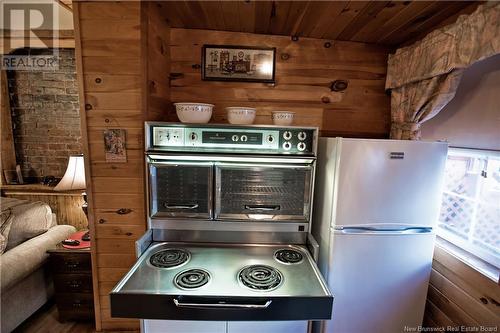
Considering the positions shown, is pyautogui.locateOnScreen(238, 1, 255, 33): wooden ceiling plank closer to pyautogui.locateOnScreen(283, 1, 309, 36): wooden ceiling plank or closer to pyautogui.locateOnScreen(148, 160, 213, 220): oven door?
pyautogui.locateOnScreen(283, 1, 309, 36): wooden ceiling plank

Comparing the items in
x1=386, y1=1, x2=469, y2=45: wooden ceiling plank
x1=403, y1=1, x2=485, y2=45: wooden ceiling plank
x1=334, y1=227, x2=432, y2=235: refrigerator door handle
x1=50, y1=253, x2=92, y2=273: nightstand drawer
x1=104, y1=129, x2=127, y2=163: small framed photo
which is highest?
x1=386, y1=1, x2=469, y2=45: wooden ceiling plank

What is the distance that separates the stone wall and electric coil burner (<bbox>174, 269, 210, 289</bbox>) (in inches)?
83.6

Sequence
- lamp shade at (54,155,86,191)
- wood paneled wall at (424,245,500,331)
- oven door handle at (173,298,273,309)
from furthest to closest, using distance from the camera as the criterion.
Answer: lamp shade at (54,155,86,191), wood paneled wall at (424,245,500,331), oven door handle at (173,298,273,309)

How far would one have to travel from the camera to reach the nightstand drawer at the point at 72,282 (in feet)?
5.24

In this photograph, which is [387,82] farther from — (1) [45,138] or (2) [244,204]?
(1) [45,138]

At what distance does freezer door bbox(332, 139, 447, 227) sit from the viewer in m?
1.26

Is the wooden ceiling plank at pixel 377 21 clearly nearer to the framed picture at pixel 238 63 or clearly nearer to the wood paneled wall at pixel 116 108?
the framed picture at pixel 238 63

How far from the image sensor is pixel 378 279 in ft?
4.38

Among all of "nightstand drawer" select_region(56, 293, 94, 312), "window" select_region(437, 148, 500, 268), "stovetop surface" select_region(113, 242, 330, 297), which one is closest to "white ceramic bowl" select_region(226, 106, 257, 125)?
"stovetop surface" select_region(113, 242, 330, 297)

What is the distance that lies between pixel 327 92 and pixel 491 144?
102cm

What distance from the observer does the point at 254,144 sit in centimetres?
136

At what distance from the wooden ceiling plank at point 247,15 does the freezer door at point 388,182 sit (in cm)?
98

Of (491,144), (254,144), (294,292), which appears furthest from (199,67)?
(491,144)

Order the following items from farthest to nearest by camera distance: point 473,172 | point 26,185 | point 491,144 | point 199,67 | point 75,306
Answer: point 26,185
point 199,67
point 75,306
point 473,172
point 491,144
